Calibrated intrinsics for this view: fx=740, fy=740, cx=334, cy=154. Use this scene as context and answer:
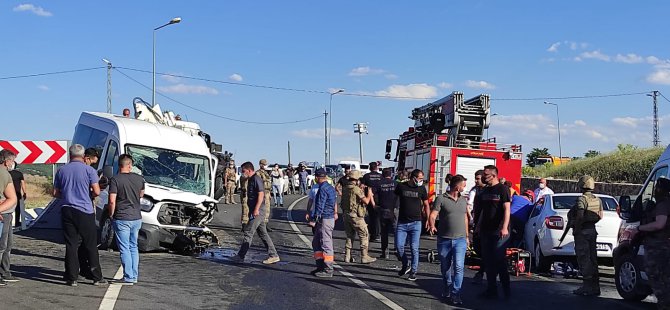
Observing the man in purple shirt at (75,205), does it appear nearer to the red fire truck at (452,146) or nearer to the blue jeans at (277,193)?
the red fire truck at (452,146)

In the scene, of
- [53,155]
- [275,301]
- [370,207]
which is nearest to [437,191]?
[370,207]

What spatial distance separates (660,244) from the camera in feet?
27.0

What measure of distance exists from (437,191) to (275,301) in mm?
11346

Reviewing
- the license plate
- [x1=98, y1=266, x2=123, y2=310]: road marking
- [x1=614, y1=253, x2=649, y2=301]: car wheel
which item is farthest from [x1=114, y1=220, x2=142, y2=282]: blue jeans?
the license plate

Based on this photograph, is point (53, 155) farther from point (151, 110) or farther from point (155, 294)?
point (155, 294)

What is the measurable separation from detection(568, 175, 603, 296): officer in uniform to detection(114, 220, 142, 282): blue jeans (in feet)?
19.9

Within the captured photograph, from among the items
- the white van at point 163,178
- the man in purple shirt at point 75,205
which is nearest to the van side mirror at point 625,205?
the man in purple shirt at point 75,205

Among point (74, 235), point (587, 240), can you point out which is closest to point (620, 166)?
point (587, 240)

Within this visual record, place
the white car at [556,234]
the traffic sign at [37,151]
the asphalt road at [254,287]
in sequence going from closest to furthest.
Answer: the asphalt road at [254,287]
the white car at [556,234]
the traffic sign at [37,151]

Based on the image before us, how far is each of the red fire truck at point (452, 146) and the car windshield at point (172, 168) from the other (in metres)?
6.99

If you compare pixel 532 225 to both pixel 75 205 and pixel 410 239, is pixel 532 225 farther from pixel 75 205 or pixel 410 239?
pixel 75 205

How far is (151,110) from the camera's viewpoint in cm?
1848

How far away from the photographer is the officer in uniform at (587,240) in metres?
10.2

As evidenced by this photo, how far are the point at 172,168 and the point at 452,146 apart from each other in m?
8.88
